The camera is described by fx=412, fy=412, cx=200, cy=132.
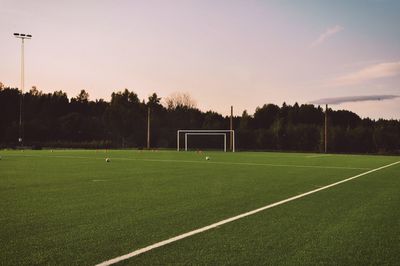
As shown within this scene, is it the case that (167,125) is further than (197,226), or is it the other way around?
(167,125)

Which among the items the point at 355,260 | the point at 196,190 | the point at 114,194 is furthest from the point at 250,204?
the point at 355,260

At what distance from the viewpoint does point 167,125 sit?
79.3 metres

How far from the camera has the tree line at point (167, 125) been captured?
2052 inches

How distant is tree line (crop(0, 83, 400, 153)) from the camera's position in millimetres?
52125

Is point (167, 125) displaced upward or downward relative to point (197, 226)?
upward

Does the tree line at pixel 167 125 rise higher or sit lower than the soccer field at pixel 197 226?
higher

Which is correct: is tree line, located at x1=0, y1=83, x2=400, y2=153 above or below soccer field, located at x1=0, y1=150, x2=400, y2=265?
above

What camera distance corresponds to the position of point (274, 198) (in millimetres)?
8352

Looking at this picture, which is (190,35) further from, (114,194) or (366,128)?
(366,128)

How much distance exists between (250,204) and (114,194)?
9.91 ft

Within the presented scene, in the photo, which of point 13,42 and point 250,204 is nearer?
point 250,204

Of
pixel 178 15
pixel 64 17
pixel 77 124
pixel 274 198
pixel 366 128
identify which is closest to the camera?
pixel 274 198

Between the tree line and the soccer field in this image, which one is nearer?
the soccer field

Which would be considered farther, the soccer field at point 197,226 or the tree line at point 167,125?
the tree line at point 167,125
